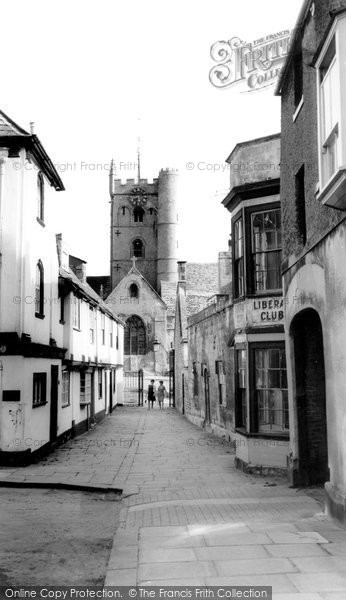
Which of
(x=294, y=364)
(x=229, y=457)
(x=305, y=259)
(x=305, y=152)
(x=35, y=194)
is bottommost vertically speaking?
(x=229, y=457)

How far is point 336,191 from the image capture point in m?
7.06

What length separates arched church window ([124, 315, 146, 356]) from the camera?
60812 millimetres

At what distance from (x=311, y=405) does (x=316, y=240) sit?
3.28 metres

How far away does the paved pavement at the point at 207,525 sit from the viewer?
601cm

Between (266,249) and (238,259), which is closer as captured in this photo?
(266,249)

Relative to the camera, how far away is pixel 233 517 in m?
8.52

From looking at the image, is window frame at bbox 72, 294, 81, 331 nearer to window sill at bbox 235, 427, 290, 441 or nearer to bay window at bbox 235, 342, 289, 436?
bay window at bbox 235, 342, 289, 436

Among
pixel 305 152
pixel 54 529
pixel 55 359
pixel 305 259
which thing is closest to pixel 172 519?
pixel 54 529

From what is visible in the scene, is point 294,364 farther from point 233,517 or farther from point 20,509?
point 20,509

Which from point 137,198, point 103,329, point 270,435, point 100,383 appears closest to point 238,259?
point 270,435

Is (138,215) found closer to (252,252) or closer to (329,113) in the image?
(252,252)

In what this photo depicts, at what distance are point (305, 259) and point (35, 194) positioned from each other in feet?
28.5

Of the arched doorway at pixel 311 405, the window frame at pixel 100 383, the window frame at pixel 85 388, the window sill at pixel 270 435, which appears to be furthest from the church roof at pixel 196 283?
the arched doorway at pixel 311 405

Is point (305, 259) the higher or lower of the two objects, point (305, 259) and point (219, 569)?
the higher
